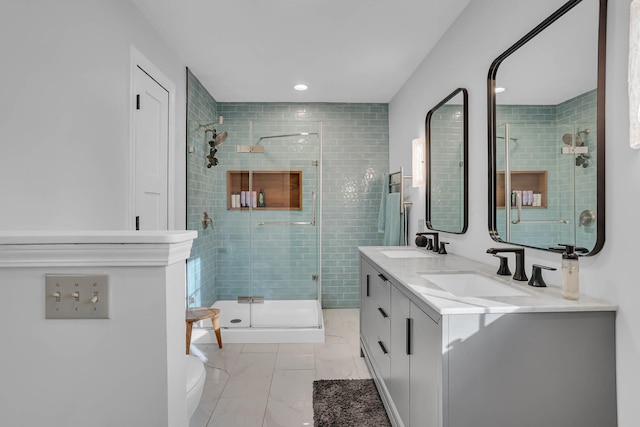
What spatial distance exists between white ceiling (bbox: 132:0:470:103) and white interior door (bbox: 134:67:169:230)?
460 millimetres

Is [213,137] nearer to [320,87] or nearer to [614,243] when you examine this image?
[320,87]

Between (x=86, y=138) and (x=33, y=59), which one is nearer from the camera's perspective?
(x=33, y=59)

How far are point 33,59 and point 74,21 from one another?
1.31 feet

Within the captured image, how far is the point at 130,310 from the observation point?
928mm

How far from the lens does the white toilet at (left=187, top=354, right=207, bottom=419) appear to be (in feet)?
4.44

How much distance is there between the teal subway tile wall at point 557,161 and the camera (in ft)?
4.56

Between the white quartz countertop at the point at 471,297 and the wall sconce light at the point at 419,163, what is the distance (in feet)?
3.13

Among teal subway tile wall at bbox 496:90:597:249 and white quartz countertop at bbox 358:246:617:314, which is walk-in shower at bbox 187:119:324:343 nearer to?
white quartz countertop at bbox 358:246:617:314

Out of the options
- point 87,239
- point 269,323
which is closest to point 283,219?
point 269,323

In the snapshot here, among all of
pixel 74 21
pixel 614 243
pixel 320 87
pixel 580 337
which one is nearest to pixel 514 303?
pixel 580 337

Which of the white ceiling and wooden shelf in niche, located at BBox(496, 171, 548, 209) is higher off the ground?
the white ceiling

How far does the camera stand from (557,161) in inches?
60.7

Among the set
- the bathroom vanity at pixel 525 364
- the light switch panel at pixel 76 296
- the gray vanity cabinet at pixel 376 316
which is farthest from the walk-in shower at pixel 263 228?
the light switch panel at pixel 76 296

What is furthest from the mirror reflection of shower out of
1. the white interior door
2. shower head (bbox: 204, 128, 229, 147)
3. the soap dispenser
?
the soap dispenser
